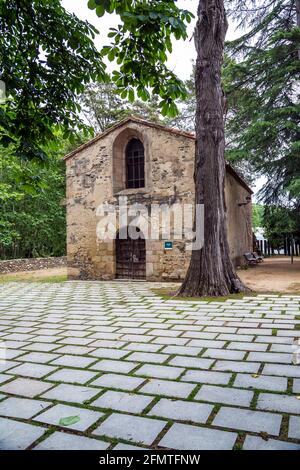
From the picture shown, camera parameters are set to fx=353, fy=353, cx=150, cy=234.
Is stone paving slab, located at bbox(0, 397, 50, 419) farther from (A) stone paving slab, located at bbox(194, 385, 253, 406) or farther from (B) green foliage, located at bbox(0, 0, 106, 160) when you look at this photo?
(B) green foliage, located at bbox(0, 0, 106, 160)

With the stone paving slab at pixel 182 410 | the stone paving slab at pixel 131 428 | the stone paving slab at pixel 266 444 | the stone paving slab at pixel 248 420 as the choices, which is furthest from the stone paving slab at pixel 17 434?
the stone paving slab at pixel 266 444

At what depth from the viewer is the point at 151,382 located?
2.76 metres

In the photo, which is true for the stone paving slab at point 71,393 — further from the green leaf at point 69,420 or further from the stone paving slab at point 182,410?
the stone paving slab at point 182,410

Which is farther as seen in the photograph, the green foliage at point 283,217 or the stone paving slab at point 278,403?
the green foliage at point 283,217

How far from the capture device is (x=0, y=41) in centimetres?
306

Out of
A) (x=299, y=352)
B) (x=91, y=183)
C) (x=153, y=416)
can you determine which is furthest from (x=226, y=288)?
(x=91, y=183)

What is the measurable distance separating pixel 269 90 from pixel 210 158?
6.73m

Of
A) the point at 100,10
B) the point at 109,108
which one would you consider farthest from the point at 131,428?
the point at 109,108

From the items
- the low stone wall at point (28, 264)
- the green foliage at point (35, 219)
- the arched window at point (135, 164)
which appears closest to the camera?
the arched window at point (135, 164)

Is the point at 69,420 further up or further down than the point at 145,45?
further down

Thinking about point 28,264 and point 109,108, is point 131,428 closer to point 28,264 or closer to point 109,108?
point 28,264

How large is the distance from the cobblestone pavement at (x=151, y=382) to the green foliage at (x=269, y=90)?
8907 mm

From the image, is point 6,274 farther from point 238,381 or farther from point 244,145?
point 238,381

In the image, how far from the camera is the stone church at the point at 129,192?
426 inches
